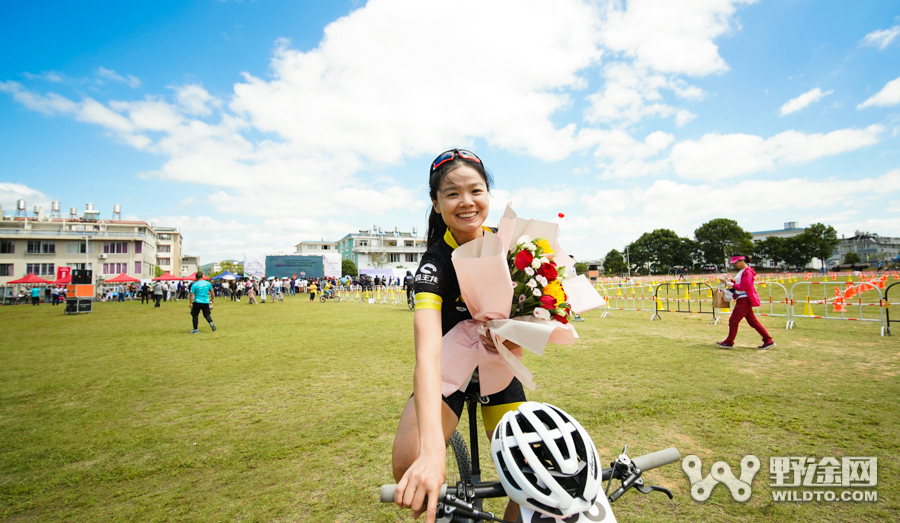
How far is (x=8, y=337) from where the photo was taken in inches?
524

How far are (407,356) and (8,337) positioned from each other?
47.7 feet

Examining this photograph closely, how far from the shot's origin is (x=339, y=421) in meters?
4.89

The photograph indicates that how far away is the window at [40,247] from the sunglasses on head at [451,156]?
72838 millimetres

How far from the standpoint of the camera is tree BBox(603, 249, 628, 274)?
3418 inches

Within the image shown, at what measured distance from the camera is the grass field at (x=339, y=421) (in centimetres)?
313

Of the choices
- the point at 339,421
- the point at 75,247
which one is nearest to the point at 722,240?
the point at 339,421

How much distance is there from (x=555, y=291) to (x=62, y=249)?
240ft

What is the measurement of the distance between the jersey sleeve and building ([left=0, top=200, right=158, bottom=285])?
2579 inches

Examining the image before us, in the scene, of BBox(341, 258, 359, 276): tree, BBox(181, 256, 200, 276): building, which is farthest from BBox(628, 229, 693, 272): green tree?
BBox(181, 256, 200, 276): building

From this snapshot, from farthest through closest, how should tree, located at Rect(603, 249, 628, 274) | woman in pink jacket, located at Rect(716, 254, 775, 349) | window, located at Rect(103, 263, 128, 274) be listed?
tree, located at Rect(603, 249, 628, 274) → window, located at Rect(103, 263, 128, 274) → woman in pink jacket, located at Rect(716, 254, 775, 349)

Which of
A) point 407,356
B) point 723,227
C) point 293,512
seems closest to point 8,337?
point 407,356

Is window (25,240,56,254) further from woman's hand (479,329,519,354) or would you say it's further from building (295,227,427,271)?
woman's hand (479,329,519,354)

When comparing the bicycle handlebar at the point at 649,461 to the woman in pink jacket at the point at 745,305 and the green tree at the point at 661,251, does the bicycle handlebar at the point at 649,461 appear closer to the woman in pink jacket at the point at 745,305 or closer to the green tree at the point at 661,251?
the woman in pink jacket at the point at 745,305

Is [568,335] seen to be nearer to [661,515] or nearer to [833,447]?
[661,515]
